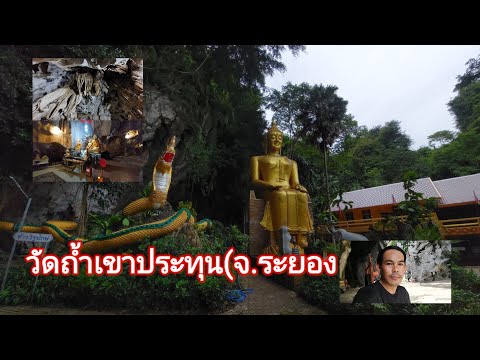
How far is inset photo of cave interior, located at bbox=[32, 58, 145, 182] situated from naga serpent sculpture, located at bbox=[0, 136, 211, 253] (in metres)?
0.52

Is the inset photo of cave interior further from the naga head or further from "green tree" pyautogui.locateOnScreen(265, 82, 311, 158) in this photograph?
"green tree" pyautogui.locateOnScreen(265, 82, 311, 158)

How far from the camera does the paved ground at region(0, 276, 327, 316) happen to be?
5.92 meters

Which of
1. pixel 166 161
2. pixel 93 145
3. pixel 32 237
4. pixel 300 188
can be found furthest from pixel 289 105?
pixel 32 237

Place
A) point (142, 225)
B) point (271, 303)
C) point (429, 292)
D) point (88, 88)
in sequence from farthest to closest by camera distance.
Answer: point (88, 88), point (142, 225), point (271, 303), point (429, 292)

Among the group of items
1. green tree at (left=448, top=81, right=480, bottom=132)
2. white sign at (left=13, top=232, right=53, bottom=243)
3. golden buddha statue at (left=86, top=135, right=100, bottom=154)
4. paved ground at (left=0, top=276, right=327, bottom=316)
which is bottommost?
paved ground at (left=0, top=276, right=327, bottom=316)

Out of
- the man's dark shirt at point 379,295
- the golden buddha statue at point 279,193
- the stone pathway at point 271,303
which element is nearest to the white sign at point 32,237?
the stone pathway at point 271,303

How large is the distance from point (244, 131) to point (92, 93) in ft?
8.38

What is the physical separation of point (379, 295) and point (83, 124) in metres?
5.11

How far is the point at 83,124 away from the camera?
22.0 feet

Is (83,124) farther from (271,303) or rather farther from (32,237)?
(271,303)

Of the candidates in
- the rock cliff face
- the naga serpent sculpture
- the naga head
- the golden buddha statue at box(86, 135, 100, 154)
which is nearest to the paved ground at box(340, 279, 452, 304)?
the rock cliff face

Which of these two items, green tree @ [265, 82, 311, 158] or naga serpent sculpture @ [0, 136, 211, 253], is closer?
naga serpent sculpture @ [0, 136, 211, 253]

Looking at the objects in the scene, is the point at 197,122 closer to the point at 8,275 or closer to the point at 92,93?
the point at 92,93

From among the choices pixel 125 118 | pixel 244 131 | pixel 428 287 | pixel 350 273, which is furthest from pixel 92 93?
pixel 428 287
